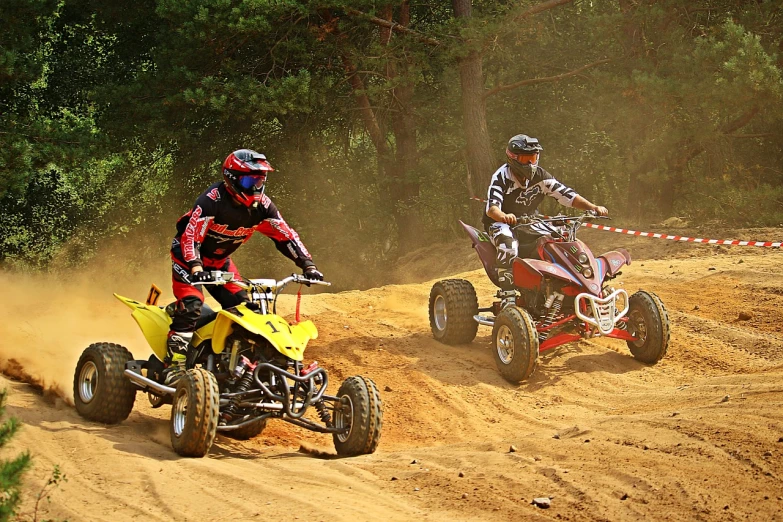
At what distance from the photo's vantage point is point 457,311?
37.4 ft

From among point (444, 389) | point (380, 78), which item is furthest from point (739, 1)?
point (444, 389)

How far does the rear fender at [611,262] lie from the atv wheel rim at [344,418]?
405cm

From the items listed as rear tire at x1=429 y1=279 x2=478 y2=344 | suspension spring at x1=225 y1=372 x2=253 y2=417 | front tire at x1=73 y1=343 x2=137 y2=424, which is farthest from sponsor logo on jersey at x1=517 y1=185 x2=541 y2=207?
front tire at x1=73 y1=343 x2=137 y2=424

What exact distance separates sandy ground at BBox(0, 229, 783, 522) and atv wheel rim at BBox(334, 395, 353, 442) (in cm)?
28

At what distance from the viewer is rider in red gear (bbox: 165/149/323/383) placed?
807 centimetres

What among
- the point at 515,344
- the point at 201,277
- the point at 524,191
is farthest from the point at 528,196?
the point at 201,277

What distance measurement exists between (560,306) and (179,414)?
5.00 meters

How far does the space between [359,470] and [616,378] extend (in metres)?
4.40

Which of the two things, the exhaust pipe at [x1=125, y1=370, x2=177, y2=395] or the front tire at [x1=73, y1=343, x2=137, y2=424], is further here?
the front tire at [x1=73, y1=343, x2=137, y2=424]

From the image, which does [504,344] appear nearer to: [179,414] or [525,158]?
[525,158]

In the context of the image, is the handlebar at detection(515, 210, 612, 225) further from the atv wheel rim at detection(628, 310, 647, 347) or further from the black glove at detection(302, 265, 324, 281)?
the black glove at detection(302, 265, 324, 281)

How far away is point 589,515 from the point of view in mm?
5527

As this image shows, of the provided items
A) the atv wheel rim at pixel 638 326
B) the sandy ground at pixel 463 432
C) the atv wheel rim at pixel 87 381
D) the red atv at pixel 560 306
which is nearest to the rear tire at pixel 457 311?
the red atv at pixel 560 306

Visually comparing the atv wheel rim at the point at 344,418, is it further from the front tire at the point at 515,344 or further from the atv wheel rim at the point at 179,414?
the front tire at the point at 515,344
